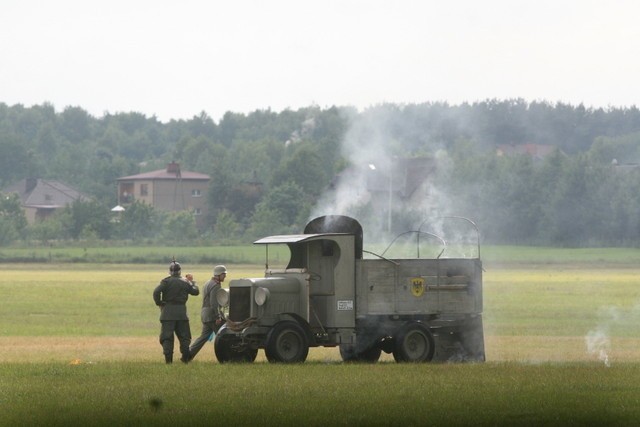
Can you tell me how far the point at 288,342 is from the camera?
26.5m

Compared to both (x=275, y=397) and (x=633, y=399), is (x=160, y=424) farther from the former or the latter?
(x=633, y=399)

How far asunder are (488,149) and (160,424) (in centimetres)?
5074

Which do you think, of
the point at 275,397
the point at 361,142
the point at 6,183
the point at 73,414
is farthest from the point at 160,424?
the point at 6,183

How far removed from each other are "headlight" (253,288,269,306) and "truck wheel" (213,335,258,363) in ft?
3.27

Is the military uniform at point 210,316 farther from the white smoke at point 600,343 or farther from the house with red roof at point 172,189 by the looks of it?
the house with red roof at point 172,189

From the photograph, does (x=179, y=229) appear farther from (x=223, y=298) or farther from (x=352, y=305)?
(x=352, y=305)

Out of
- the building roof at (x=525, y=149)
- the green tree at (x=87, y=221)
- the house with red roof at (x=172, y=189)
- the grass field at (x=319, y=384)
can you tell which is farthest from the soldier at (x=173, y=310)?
the house with red roof at (x=172, y=189)

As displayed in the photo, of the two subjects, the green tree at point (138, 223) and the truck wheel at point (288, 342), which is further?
the green tree at point (138, 223)

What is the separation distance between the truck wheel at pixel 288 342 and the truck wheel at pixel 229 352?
30.7 inches

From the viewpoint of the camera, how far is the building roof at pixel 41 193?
186500 mm

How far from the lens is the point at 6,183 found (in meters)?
200

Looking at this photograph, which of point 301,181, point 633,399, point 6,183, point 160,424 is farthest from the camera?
point 6,183

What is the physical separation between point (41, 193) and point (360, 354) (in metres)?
166

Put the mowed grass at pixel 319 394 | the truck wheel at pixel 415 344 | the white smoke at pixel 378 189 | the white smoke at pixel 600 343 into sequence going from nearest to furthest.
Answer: the mowed grass at pixel 319 394, the truck wheel at pixel 415 344, the white smoke at pixel 600 343, the white smoke at pixel 378 189
